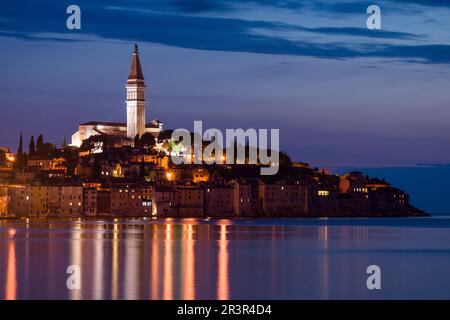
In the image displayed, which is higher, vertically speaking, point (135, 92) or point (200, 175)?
point (135, 92)

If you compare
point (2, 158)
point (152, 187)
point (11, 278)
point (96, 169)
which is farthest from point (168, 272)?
point (2, 158)

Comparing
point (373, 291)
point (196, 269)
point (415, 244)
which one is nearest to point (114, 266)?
point (196, 269)

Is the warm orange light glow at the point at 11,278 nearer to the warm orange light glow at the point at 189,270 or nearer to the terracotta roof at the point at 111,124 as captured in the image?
the warm orange light glow at the point at 189,270

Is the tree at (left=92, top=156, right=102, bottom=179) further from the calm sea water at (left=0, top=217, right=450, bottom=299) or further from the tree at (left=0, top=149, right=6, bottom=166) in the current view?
the calm sea water at (left=0, top=217, right=450, bottom=299)

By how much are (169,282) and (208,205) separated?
70.4 m

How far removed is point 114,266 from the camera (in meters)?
37.2

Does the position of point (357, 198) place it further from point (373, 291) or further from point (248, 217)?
point (373, 291)

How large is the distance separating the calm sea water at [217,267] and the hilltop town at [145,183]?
126 ft

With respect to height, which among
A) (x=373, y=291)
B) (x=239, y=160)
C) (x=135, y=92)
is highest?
(x=135, y=92)

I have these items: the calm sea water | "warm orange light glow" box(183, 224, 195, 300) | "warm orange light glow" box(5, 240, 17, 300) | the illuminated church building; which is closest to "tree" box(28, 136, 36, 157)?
the illuminated church building

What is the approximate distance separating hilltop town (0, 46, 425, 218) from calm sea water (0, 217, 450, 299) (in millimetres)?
38426

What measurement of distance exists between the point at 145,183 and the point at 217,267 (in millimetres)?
61597

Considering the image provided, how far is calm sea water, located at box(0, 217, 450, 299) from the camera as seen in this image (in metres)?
29.8

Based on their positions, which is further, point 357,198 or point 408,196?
point 408,196
